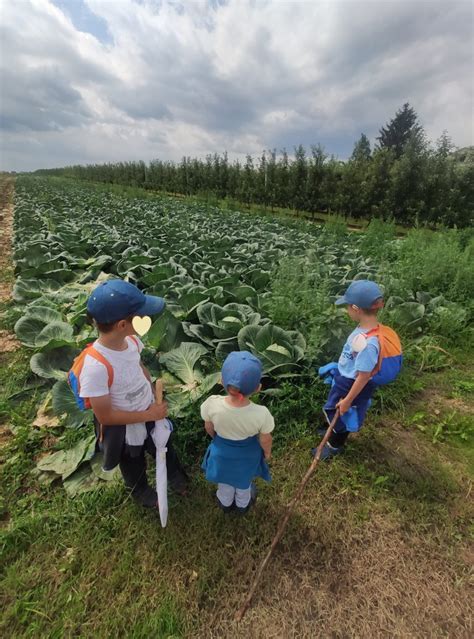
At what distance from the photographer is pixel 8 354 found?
11.5 ft

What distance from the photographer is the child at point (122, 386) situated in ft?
4.71

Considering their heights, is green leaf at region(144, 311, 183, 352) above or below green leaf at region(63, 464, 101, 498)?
above

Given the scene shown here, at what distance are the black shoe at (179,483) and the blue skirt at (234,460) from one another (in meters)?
0.38

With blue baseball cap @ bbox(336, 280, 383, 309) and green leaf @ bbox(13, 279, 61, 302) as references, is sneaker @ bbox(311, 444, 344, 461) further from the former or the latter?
green leaf @ bbox(13, 279, 61, 302)

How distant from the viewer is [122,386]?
1.62 metres

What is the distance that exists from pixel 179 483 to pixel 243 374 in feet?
3.61

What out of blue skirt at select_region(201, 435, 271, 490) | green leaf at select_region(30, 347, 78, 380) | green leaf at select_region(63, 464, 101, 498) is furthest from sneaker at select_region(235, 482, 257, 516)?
green leaf at select_region(30, 347, 78, 380)

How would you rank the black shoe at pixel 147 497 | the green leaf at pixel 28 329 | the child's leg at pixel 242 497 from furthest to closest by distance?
the green leaf at pixel 28 329 → the black shoe at pixel 147 497 → the child's leg at pixel 242 497

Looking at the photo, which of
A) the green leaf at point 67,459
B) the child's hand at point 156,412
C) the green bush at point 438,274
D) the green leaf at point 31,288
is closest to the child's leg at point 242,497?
the child's hand at point 156,412

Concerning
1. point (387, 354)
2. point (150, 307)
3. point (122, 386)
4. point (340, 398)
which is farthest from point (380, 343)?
point (122, 386)

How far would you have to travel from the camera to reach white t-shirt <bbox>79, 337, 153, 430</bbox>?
143cm

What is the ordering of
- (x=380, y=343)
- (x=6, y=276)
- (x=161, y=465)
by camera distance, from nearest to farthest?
1. (x=161, y=465)
2. (x=380, y=343)
3. (x=6, y=276)

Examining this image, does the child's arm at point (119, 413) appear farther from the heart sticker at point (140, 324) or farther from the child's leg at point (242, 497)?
the child's leg at point (242, 497)

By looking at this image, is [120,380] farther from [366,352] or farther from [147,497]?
[366,352]
